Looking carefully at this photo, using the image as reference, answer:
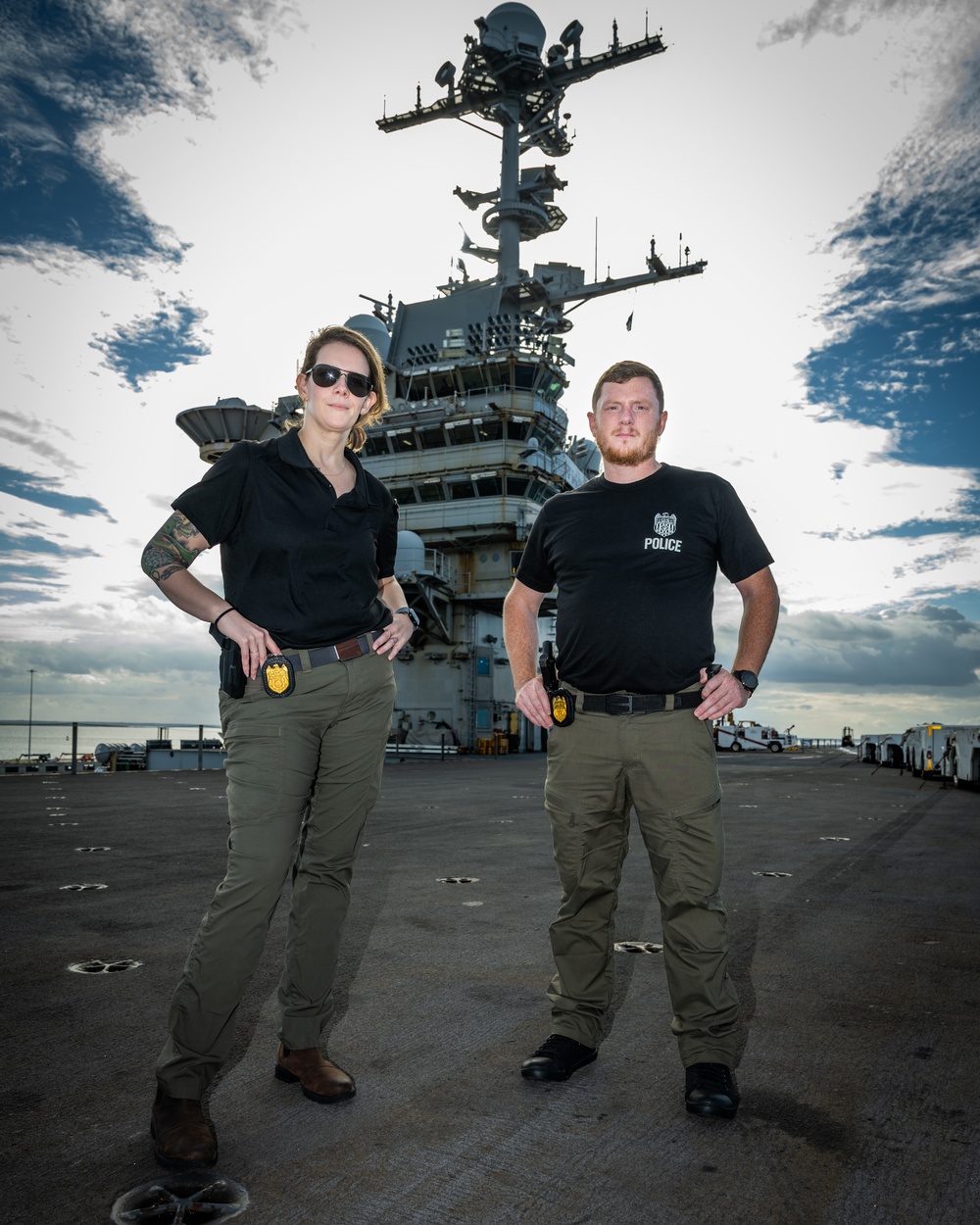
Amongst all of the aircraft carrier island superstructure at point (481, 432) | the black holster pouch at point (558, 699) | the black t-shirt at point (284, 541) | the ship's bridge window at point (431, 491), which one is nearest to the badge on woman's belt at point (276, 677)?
the black t-shirt at point (284, 541)

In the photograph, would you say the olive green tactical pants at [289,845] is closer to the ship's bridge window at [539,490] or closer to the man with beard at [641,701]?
the man with beard at [641,701]

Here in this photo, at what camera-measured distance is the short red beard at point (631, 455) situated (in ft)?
10.3

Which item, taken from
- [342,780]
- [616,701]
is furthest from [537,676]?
[342,780]

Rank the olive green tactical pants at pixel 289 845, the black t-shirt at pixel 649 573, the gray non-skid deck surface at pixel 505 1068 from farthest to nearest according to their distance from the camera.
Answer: the black t-shirt at pixel 649 573, the olive green tactical pants at pixel 289 845, the gray non-skid deck surface at pixel 505 1068

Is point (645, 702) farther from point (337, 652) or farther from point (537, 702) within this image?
point (337, 652)

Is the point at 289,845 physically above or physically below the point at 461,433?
below

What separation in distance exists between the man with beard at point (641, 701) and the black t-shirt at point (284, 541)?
82 cm

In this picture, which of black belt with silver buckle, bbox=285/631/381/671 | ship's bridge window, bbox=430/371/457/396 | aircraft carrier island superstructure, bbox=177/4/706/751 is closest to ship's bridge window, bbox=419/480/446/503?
aircraft carrier island superstructure, bbox=177/4/706/751

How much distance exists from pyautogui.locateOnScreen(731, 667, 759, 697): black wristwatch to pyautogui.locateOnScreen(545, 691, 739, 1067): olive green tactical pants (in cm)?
21

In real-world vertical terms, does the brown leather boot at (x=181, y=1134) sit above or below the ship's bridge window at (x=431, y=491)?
below

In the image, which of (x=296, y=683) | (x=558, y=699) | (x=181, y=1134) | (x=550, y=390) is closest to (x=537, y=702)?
(x=558, y=699)

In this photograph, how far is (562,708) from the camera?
305 cm

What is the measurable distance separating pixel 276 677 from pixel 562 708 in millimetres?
1055

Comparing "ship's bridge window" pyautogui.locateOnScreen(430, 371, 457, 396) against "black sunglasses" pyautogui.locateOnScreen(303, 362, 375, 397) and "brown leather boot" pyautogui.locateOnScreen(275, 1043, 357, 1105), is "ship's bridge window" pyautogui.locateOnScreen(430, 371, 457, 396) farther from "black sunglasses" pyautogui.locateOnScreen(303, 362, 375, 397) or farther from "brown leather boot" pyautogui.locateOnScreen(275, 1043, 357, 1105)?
"brown leather boot" pyautogui.locateOnScreen(275, 1043, 357, 1105)
